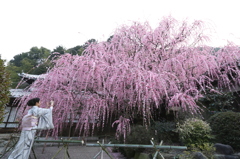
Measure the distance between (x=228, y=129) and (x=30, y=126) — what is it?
18.3 feet

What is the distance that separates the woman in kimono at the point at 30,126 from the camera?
10.6 feet

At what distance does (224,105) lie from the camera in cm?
592

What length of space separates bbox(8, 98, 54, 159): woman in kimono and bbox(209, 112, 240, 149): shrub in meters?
4.99

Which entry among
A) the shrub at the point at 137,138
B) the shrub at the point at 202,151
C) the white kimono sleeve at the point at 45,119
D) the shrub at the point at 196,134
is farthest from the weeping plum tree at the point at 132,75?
the shrub at the point at 202,151

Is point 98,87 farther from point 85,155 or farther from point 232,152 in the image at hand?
point 232,152

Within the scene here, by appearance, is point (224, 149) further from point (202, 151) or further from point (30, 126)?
point (30, 126)

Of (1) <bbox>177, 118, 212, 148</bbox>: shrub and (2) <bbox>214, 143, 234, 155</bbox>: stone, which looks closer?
(2) <bbox>214, 143, 234, 155</bbox>: stone

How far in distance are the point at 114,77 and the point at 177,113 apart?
3613 mm

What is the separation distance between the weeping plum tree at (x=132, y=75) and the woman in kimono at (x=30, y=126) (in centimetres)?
88

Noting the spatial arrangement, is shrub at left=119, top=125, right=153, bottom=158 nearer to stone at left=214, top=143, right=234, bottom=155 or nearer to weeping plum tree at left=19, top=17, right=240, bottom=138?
weeping plum tree at left=19, top=17, right=240, bottom=138

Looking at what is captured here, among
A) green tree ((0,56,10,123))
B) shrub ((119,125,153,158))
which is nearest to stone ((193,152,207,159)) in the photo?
shrub ((119,125,153,158))

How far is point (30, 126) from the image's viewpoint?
3.34 meters

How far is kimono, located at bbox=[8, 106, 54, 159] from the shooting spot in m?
3.24

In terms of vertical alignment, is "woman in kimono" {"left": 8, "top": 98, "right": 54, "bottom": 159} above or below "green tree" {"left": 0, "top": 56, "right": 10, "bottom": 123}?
below
